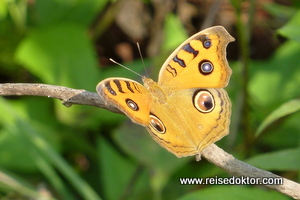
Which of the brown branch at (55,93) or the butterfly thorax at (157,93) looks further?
the butterfly thorax at (157,93)

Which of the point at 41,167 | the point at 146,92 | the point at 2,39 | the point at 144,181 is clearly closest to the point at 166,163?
the point at 144,181

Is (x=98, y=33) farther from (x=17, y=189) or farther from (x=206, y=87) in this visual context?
(x=206, y=87)

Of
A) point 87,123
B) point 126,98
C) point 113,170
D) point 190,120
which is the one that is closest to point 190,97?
point 190,120

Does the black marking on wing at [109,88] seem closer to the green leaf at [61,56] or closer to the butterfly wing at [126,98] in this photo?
the butterfly wing at [126,98]

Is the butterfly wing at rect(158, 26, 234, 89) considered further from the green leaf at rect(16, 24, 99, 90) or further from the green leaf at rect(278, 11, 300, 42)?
the green leaf at rect(16, 24, 99, 90)

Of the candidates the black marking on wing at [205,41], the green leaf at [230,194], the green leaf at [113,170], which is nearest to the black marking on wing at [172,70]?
the black marking on wing at [205,41]

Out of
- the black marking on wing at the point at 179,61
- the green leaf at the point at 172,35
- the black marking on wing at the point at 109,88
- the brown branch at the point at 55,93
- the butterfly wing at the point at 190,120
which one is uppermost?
the green leaf at the point at 172,35

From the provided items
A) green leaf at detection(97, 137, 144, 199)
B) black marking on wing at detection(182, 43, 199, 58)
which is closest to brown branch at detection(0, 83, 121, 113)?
black marking on wing at detection(182, 43, 199, 58)
